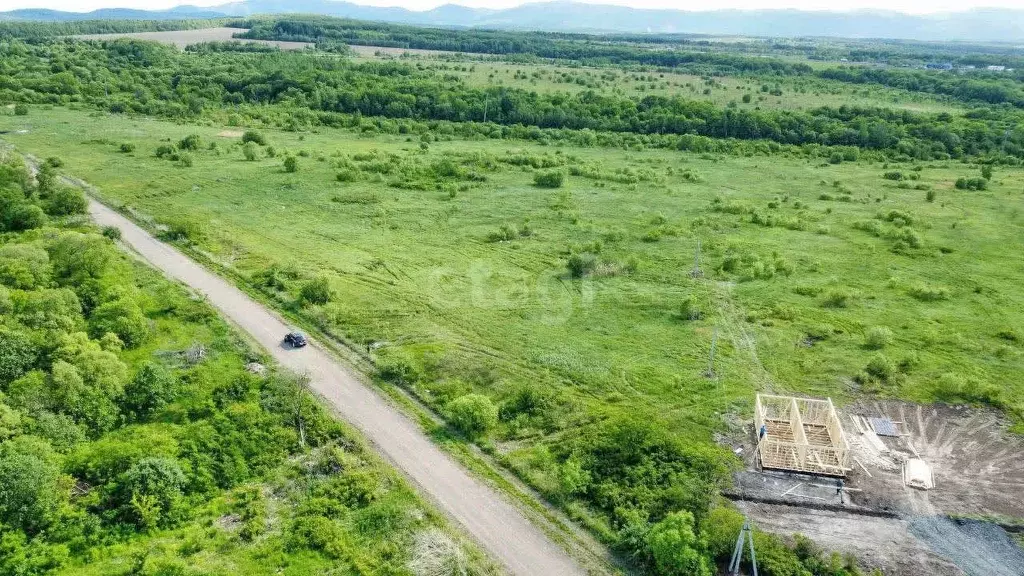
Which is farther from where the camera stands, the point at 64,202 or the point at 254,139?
the point at 254,139

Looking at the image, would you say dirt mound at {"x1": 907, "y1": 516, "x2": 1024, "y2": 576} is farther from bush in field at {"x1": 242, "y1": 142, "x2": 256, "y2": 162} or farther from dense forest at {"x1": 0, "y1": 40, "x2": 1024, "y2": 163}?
dense forest at {"x1": 0, "y1": 40, "x2": 1024, "y2": 163}

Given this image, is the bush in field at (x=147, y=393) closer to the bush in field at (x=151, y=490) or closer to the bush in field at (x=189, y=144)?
the bush in field at (x=151, y=490)

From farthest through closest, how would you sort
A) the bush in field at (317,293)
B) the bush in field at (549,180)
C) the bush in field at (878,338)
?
the bush in field at (549,180)
the bush in field at (317,293)
the bush in field at (878,338)

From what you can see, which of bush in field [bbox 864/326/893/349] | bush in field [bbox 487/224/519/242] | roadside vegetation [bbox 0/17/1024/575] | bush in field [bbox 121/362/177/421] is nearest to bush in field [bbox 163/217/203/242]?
roadside vegetation [bbox 0/17/1024/575]

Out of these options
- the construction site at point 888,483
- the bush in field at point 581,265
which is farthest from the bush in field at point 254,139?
the construction site at point 888,483

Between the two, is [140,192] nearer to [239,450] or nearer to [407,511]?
[239,450]

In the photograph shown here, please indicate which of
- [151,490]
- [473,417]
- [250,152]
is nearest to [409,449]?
[473,417]

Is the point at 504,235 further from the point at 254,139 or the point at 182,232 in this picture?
the point at 254,139
